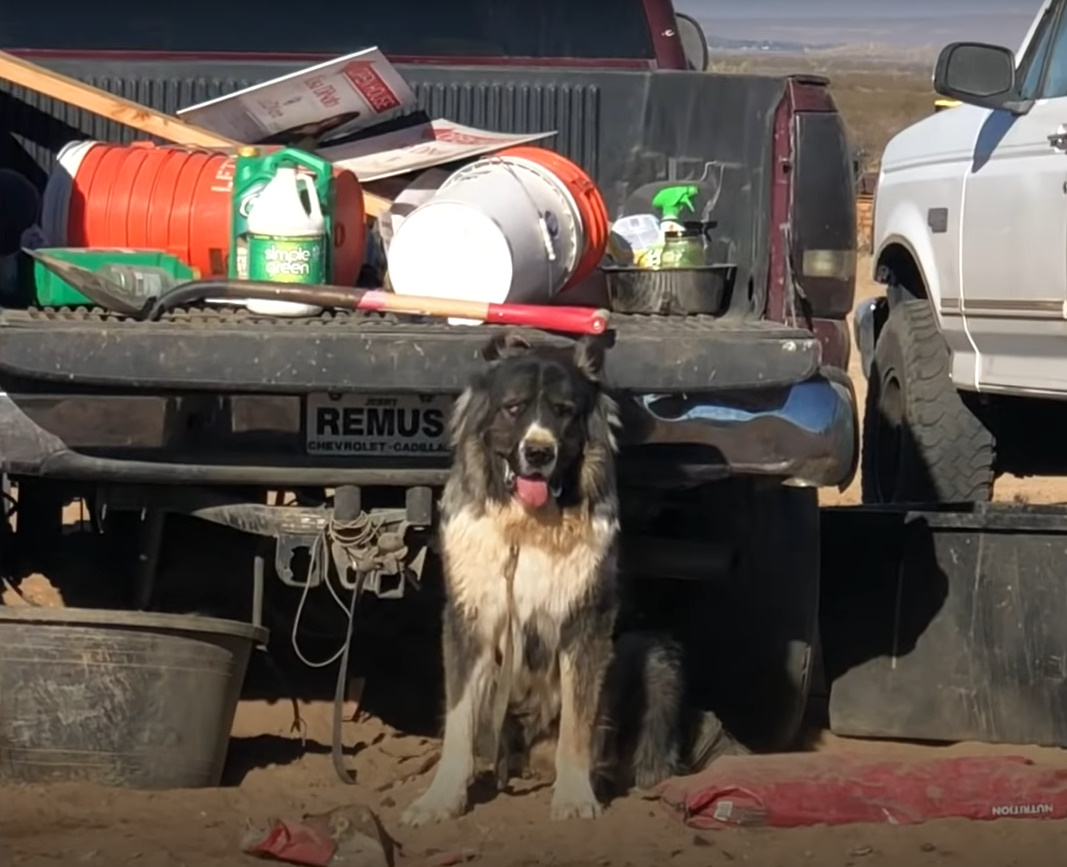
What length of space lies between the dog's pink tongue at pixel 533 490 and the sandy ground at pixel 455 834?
31.3 inches

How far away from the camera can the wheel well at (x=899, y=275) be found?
8.62 meters

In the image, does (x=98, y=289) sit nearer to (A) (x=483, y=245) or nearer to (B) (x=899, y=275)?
(A) (x=483, y=245)

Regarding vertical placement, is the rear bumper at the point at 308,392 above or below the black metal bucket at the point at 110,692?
above

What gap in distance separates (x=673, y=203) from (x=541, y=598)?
136 centimetres

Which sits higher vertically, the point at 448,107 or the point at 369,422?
the point at 448,107

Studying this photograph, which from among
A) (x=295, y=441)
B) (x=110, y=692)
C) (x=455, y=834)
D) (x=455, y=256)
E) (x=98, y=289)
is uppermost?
(x=455, y=256)

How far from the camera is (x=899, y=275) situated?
8.80 metres

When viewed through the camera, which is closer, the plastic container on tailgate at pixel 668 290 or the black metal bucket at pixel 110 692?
the black metal bucket at pixel 110 692

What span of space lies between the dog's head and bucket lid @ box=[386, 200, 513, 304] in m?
0.29

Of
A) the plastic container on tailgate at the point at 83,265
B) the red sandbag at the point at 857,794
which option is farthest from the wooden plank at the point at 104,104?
the red sandbag at the point at 857,794

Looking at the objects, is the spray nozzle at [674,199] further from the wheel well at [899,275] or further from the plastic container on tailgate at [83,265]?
the wheel well at [899,275]

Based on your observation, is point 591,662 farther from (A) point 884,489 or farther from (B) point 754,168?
(A) point 884,489

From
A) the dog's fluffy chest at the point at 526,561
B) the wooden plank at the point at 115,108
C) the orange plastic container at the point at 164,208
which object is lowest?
the dog's fluffy chest at the point at 526,561

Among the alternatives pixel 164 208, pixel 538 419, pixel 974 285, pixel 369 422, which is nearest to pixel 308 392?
pixel 369 422
